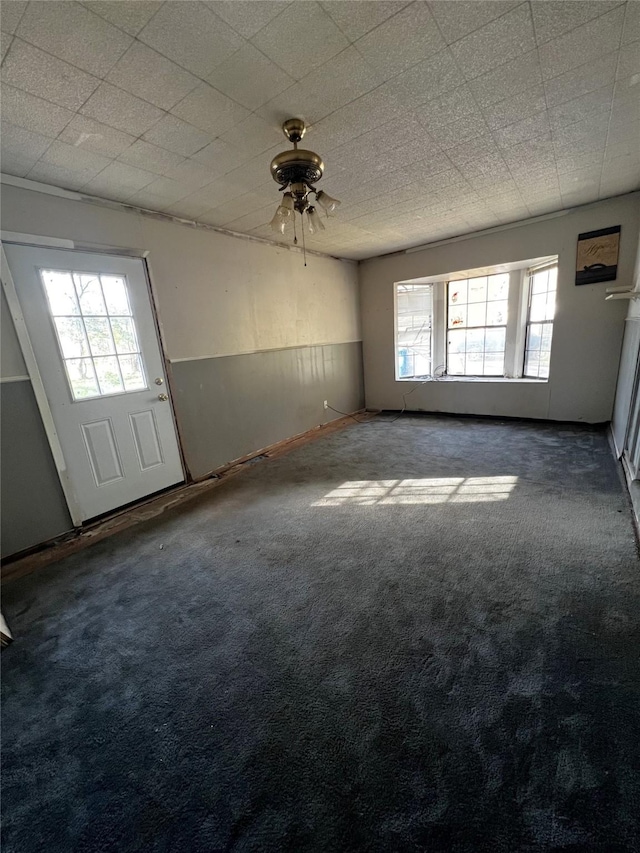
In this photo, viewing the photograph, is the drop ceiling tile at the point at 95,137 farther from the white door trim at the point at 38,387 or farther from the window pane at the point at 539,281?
the window pane at the point at 539,281

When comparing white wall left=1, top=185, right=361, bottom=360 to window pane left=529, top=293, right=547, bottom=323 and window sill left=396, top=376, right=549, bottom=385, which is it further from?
window pane left=529, top=293, right=547, bottom=323

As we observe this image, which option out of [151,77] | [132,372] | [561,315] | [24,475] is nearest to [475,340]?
[561,315]

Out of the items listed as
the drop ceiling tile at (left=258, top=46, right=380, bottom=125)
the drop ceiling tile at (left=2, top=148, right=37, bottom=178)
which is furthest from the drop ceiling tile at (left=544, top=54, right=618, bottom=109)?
the drop ceiling tile at (left=2, top=148, right=37, bottom=178)

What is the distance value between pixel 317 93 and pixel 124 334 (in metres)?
2.24

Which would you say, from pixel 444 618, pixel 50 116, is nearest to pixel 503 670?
pixel 444 618

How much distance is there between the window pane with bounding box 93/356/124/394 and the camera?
272 centimetres

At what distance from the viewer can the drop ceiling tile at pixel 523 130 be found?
2012mm

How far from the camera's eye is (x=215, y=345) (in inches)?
140

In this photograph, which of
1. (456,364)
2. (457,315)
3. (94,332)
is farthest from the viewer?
(456,364)

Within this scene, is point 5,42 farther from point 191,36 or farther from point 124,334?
point 124,334

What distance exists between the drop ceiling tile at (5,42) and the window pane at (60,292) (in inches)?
52.9

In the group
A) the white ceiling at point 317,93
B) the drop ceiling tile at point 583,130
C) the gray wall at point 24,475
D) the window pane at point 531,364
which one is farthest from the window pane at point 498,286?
the gray wall at point 24,475

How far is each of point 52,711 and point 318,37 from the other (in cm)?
294

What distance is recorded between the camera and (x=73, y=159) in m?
2.09
